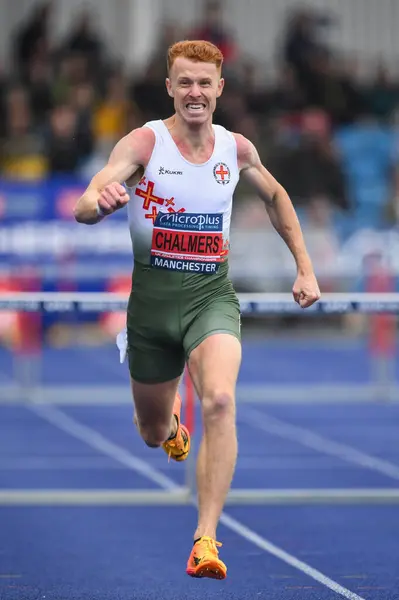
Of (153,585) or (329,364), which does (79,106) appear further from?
(153,585)

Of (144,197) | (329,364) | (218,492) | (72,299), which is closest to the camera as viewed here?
(218,492)

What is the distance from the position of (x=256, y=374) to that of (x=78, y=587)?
11700 mm

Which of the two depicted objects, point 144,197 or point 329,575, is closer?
point 144,197

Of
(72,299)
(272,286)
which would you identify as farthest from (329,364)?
(72,299)

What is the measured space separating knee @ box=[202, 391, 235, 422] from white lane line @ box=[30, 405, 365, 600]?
3.61ft

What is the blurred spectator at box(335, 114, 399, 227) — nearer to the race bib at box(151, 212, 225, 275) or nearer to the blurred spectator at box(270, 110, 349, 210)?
the blurred spectator at box(270, 110, 349, 210)

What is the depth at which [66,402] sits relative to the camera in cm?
1666

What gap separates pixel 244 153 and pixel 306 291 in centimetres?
75

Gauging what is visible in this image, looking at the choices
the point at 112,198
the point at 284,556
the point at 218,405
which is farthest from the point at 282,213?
the point at 284,556

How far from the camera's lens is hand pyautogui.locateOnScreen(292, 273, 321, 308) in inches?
297

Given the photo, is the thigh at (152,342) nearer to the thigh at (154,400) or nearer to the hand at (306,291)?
the thigh at (154,400)

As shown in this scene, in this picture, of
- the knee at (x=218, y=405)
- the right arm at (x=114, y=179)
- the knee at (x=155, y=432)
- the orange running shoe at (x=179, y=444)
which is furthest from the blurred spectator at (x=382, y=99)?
the knee at (x=218, y=405)

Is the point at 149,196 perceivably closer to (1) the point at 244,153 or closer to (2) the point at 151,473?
(1) the point at 244,153

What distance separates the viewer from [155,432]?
816 centimetres
